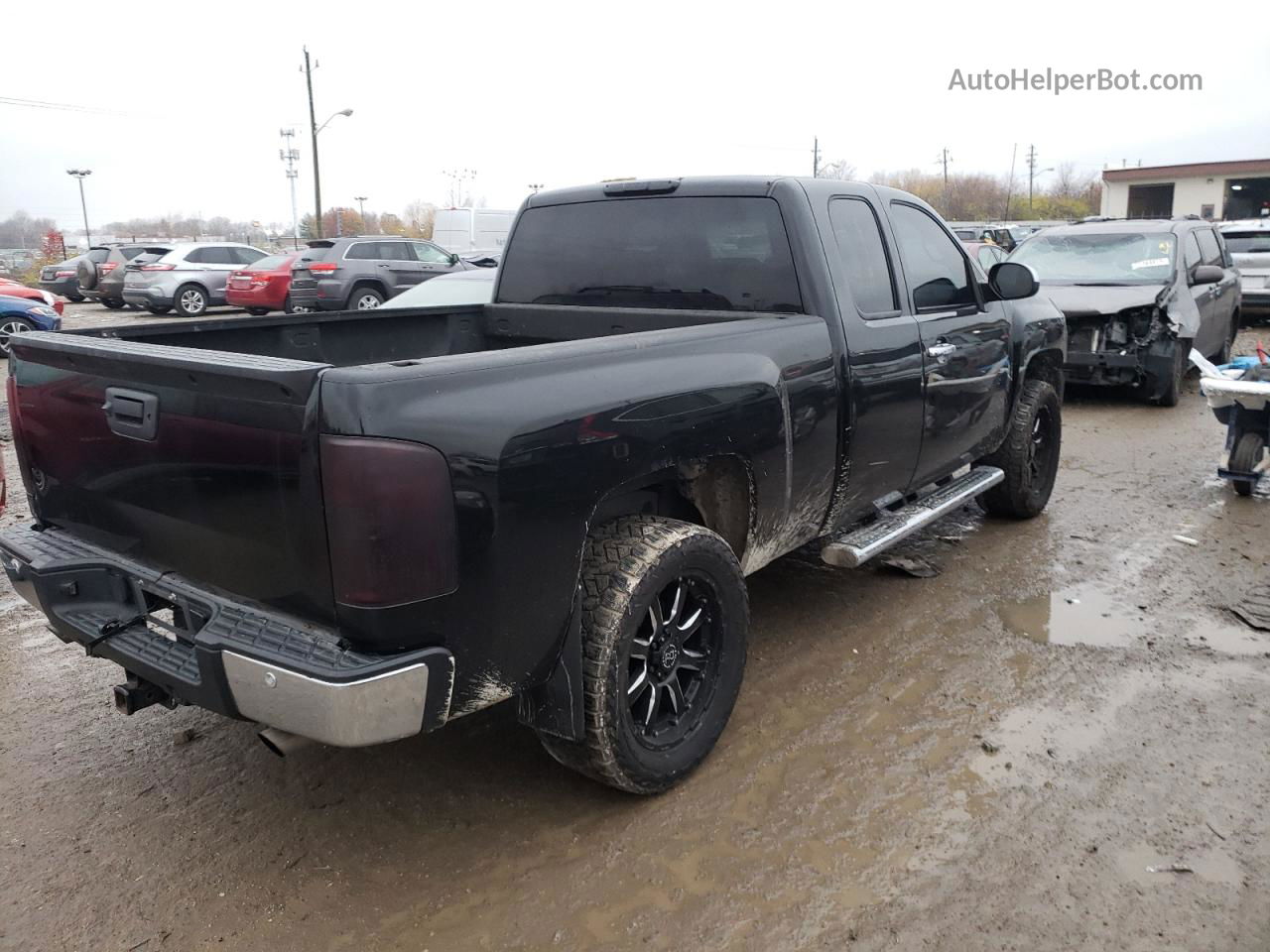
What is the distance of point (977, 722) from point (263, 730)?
2.54 meters

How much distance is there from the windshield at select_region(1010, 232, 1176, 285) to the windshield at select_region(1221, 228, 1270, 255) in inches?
277

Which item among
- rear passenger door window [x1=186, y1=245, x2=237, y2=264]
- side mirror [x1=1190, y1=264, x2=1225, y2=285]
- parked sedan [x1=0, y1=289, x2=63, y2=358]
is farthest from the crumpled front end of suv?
rear passenger door window [x1=186, y1=245, x2=237, y2=264]

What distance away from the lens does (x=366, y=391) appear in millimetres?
2350

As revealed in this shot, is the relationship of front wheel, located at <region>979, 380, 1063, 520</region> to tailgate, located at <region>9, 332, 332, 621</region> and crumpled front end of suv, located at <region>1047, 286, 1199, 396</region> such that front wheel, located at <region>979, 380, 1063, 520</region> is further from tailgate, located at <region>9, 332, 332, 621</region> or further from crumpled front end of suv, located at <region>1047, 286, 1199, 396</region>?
tailgate, located at <region>9, 332, 332, 621</region>

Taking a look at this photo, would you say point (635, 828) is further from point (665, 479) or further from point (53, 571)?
point (53, 571)

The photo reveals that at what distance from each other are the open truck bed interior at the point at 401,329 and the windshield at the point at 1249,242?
1574cm

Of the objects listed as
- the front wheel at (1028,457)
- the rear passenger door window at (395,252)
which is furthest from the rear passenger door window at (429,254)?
the front wheel at (1028,457)

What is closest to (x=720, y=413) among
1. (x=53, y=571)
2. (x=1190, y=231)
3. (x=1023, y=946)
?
(x=1023, y=946)

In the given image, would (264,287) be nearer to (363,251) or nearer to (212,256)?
(363,251)

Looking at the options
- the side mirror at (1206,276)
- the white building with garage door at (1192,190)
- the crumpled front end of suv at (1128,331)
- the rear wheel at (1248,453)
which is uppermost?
the white building with garage door at (1192,190)

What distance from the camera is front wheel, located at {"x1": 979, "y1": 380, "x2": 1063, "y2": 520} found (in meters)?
5.91

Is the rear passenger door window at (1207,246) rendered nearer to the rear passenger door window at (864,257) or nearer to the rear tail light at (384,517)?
the rear passenger door window at (864,257)

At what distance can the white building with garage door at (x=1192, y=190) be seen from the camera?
42656mm

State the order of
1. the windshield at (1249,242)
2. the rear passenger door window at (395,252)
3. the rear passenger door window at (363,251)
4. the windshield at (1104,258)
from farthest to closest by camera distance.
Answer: the rear passenger door window at (395,252) < the rear passenger door window at (363,251) < the windshield at (1249,242) < the windshield at (1104,258)
